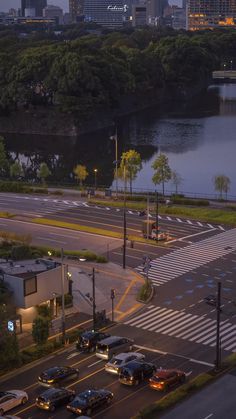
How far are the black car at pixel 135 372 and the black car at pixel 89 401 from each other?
4.00ft

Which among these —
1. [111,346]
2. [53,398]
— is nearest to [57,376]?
[53,398]

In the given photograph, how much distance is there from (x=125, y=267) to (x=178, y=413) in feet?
52.6

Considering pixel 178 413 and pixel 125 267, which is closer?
pixel 178 413

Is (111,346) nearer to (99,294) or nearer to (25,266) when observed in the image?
(99,294)

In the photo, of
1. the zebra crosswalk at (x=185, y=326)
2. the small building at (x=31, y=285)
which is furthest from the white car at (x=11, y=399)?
the zebra crosswalk at (x=185, y=326)

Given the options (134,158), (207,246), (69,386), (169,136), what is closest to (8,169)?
(134,158)

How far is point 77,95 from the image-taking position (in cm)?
9312

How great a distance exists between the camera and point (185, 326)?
29.5 metres

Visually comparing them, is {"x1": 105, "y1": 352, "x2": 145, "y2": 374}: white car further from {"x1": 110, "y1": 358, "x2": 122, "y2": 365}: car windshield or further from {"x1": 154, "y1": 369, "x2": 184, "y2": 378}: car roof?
{"x1": 154, "y1": 369, "x2": 184, "y2": 378}: car roof

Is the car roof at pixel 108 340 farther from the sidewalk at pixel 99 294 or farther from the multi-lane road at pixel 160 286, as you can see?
the sidewalk at pixel 99 294

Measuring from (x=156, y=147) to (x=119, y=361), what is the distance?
58650mm

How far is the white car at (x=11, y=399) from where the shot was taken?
22188mm

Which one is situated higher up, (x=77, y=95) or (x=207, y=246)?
(x=77, y=95)

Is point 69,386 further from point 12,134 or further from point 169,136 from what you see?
point 12,134
